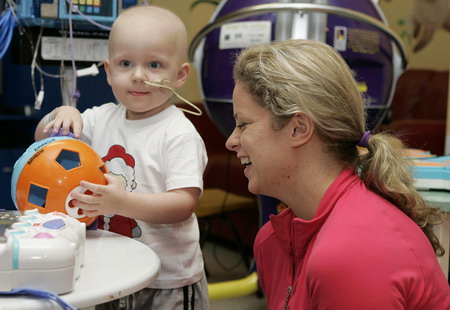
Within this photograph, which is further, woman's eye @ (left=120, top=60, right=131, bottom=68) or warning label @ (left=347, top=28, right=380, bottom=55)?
warning label @ (left=347, top=28, right=380, bottom=55)

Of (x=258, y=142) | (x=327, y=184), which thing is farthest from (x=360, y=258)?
(x=258, y=142)

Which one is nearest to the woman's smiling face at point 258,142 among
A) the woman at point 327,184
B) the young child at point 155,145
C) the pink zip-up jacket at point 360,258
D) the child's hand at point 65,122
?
the woman at point 327,184

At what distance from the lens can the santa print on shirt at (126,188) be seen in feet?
5.24

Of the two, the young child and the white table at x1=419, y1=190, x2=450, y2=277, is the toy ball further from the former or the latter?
the white table at x1=419, y1=190, x2=450, y2=277

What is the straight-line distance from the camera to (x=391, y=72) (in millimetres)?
2725

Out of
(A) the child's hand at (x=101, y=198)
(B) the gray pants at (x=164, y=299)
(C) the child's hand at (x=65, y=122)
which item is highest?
(C) the child's hand at (x=65, y=122)

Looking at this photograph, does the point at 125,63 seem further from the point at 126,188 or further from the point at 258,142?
the point at 258,142

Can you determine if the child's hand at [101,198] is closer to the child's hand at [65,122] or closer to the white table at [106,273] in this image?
the white table at [106,273]

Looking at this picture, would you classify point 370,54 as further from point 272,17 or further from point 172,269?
point 172,269

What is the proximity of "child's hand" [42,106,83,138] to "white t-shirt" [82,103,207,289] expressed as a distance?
9 centimetres

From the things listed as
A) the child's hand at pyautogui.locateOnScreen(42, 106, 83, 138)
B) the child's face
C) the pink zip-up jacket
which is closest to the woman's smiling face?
the pink zip-up jacket

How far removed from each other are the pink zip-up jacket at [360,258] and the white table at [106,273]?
0.29m

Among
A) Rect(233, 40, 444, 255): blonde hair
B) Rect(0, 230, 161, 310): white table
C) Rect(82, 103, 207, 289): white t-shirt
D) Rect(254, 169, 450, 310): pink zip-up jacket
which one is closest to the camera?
Rect(0, 230, 161, 310): white table

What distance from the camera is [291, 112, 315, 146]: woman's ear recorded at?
1.26 m
